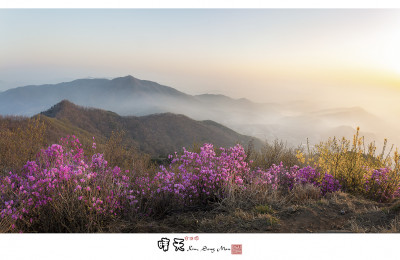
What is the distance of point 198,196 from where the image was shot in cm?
413

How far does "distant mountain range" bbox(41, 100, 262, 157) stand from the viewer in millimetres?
64312

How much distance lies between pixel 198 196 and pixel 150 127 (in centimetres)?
7092

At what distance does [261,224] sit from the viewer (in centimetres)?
328

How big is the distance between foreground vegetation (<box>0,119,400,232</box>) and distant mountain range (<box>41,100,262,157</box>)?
5483cm

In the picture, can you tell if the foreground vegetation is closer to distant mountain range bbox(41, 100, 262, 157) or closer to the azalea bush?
the azalea bush

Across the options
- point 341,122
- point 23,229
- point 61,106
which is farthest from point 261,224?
point 341,122

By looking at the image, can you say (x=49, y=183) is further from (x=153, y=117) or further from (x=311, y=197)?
(x=153, y=117)
